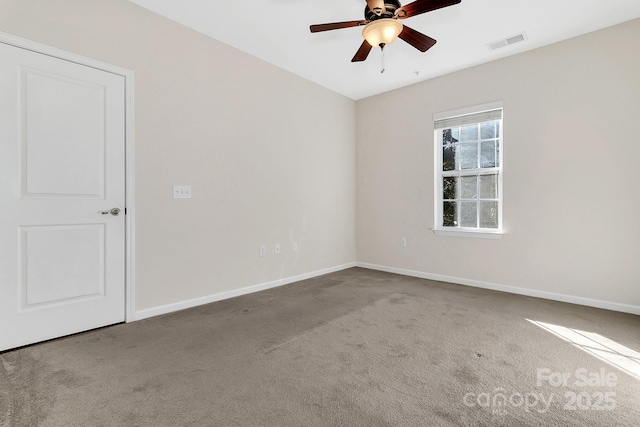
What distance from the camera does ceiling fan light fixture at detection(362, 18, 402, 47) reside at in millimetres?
2109

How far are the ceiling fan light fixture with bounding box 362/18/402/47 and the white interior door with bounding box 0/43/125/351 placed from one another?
2.08m

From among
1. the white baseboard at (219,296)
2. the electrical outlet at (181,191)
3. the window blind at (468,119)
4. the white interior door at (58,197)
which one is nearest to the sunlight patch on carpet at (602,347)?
the window blind at (468,119)

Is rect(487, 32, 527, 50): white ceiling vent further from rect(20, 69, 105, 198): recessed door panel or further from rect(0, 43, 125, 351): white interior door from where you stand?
rect(20, 69, 105, 198): recessed door panel

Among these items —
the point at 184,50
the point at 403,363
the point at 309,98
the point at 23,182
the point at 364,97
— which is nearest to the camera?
the point at 403,363

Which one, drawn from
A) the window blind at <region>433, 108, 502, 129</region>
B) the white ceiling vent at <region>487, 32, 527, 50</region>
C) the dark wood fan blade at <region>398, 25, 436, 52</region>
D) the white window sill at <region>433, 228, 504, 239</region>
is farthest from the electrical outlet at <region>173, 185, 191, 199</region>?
the white ceiling vent at <region>487, 32, 527, 50</region>

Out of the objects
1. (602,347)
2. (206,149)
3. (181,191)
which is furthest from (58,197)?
(602,347)

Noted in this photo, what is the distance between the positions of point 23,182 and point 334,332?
2.50m

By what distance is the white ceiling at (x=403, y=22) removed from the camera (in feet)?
8.60

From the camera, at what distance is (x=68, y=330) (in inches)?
92.0

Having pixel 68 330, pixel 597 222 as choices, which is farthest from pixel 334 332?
pixel 597 222

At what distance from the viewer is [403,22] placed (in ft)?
9.41

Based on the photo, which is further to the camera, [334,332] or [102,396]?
[334,332]

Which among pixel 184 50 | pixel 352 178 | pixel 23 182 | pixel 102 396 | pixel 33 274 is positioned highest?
pixel 184 50

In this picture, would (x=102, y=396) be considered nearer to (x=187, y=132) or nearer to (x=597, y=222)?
(x=187, y=132)
